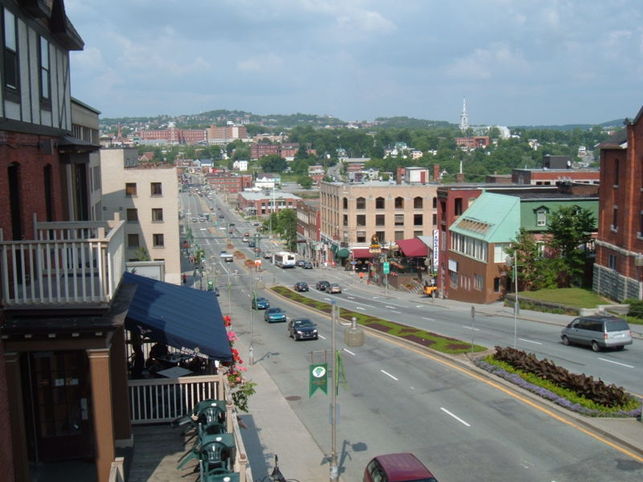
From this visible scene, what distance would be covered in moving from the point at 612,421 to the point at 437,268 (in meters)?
59.0

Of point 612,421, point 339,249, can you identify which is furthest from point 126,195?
point 612,421

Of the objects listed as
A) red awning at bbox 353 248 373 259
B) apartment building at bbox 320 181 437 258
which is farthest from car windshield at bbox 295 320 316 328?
red awning at bbox 353 248 373 259

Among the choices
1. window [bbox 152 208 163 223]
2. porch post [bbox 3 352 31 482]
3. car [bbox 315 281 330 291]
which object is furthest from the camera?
car [bbox 315 281 330 291]

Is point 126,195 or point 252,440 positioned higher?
point 126,195

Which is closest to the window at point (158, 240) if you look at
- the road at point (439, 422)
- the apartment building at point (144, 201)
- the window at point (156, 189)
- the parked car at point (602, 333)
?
the apartment building at point (144, 201)

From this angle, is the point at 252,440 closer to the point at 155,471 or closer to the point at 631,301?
the point at 155,471

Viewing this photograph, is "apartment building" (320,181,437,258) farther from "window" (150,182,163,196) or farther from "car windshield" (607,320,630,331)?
"car windshield" (607,320,630,331)

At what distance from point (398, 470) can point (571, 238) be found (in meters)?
49.6

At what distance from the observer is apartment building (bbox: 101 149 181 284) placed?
78.8 m

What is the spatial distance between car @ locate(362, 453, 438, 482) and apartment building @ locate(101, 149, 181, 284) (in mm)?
61765

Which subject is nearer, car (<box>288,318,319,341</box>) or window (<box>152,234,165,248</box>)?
car (<box>288,318,319,341</box>)

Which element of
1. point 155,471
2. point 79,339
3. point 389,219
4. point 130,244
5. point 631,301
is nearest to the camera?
point 79,339

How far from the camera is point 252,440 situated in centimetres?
2569

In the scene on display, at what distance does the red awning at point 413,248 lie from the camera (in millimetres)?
99438
